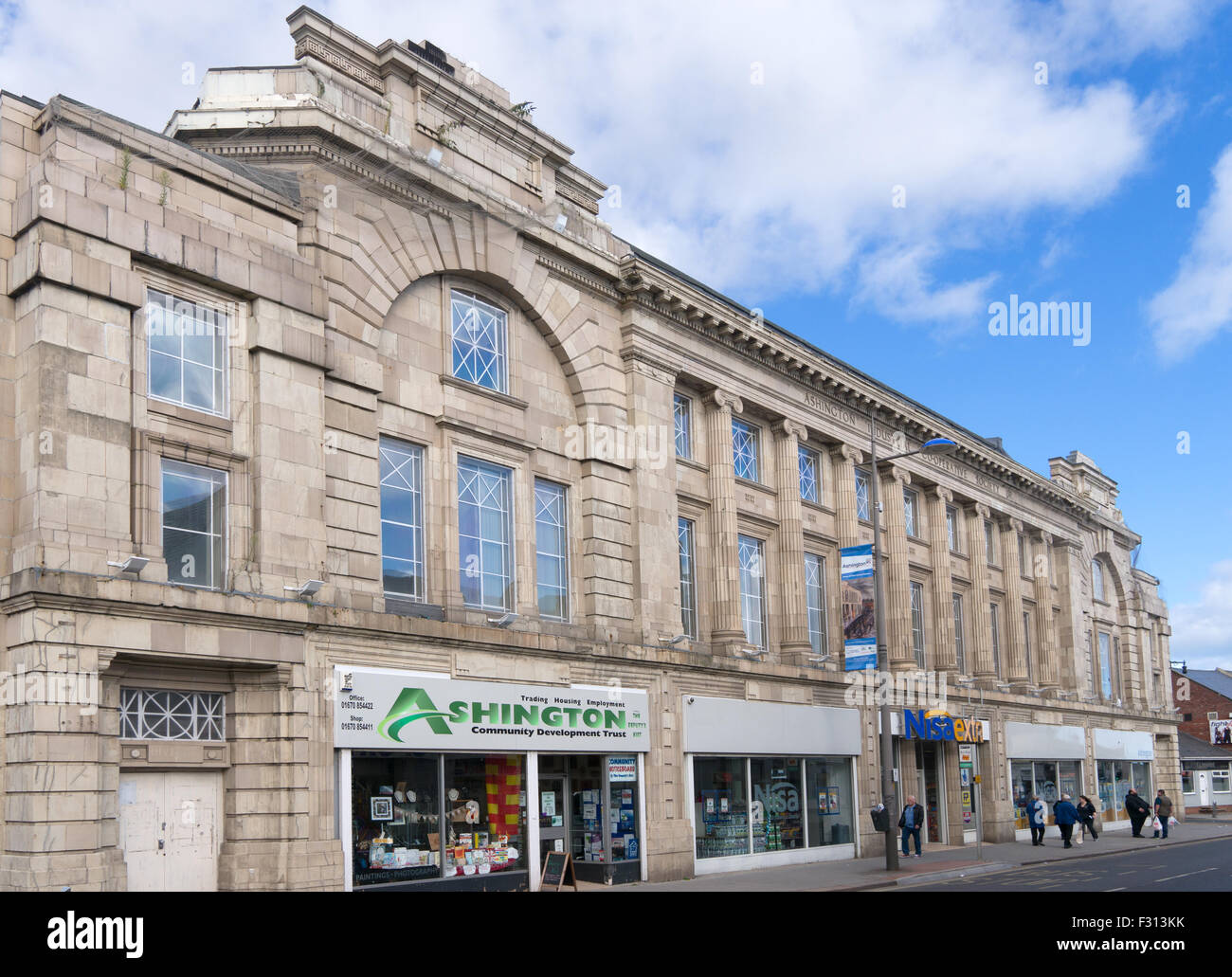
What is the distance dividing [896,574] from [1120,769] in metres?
23.1

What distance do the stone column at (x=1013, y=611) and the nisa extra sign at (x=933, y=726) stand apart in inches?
346

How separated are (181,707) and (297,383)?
5470mm

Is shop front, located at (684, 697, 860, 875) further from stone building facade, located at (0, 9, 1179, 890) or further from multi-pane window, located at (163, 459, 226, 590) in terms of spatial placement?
multi-pane window, located at (163, 459, 226, 590)

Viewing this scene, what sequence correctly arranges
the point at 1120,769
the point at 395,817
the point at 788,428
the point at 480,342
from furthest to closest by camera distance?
the point at 1120,769
the point at 788,428
the point at 480,342
the point at 395,817

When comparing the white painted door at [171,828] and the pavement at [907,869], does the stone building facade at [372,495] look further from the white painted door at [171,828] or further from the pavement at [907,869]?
the pavement at [907,869]

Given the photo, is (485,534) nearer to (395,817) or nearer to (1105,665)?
(395,817)

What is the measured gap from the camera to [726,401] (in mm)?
30000

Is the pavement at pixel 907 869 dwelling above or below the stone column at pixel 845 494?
below

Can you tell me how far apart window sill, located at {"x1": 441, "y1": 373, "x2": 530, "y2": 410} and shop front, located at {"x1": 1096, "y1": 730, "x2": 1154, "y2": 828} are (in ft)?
117

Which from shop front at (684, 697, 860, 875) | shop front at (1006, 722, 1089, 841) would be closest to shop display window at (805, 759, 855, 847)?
shop front at (684, 697, 860, 875)

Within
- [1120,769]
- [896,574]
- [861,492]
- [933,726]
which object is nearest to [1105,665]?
[1120,769]

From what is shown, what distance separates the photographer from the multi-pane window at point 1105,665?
53156mm

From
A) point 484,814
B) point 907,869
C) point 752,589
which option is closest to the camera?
point 484,814

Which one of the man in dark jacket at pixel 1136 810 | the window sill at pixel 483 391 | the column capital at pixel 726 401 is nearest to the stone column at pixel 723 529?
the column capital at pixel 726 401
